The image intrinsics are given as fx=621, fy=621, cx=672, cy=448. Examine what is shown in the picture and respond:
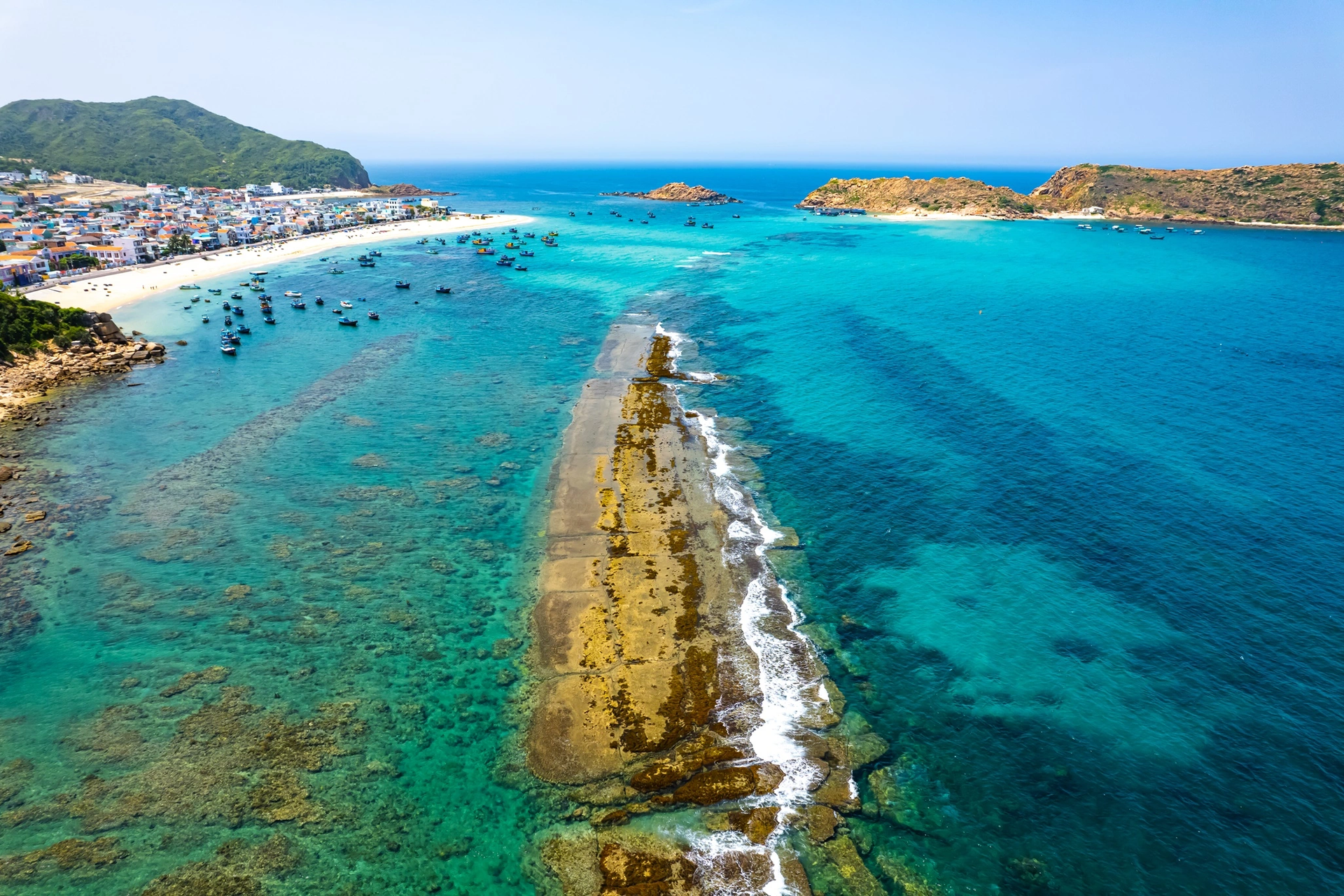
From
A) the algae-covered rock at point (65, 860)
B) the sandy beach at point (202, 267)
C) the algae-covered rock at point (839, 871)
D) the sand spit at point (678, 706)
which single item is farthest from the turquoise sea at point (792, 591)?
the sandy beach at point (202, 267)

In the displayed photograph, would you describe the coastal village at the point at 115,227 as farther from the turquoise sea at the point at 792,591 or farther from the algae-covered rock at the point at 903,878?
the algae-covered rock at the point at 903,878

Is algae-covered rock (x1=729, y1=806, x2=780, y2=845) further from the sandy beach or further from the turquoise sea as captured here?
the sandy beach

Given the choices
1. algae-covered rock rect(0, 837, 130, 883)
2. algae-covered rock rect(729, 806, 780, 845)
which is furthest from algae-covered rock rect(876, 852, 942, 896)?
algae-covered rock rect(0, 837, 130, 883)

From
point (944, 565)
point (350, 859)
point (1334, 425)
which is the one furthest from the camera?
point (1334, 425)

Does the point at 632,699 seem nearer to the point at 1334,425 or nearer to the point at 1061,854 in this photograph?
the point at 1061,854

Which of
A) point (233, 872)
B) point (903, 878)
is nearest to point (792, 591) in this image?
point (903, 878)

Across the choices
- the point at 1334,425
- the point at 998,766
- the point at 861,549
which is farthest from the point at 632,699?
the point at 1334,425
